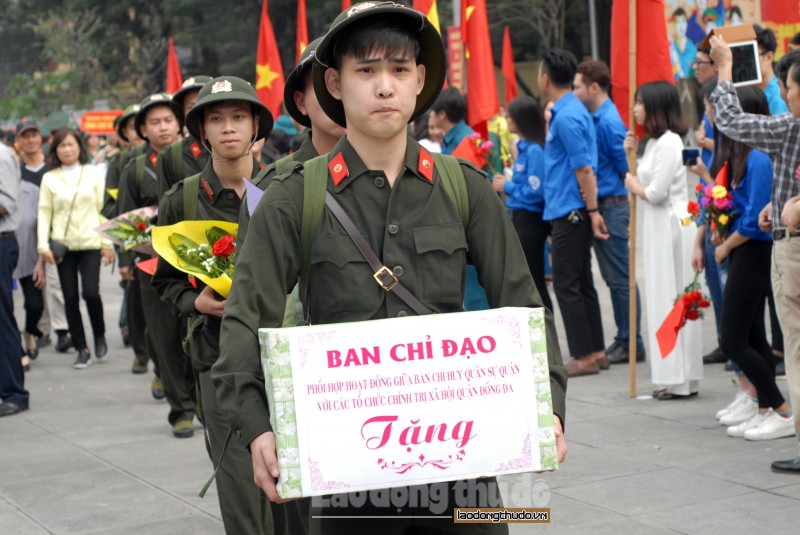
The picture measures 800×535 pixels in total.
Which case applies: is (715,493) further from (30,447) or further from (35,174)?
(35,174)

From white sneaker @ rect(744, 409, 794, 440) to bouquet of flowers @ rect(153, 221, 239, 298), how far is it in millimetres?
3488

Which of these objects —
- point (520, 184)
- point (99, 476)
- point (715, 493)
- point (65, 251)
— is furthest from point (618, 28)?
point (65, 251)

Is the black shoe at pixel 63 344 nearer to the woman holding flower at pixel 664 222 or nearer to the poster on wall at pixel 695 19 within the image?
the woman holding flower at pixel 664 222

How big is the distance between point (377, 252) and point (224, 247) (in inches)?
66.9

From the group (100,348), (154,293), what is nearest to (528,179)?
(154,293)

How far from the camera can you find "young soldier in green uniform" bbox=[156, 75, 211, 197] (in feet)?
22.4

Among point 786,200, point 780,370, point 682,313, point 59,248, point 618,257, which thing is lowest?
point 780,370

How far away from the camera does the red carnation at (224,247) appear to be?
4.61m

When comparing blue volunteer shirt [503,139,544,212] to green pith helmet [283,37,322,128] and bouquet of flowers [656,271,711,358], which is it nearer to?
bouquet of flowers [656,271,711,358]

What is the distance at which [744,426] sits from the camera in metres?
7.01

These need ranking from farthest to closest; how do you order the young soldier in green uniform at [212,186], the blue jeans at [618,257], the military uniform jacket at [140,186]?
the blue jeans at [618,257], the military uniform jacket at [140,186], the young soldier in green uniform at [212,186]

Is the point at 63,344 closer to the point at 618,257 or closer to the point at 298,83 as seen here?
the point at 618,257

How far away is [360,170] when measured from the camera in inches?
122

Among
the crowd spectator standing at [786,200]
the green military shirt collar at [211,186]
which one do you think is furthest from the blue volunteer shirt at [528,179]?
the green military shirt collar at [211,186]
